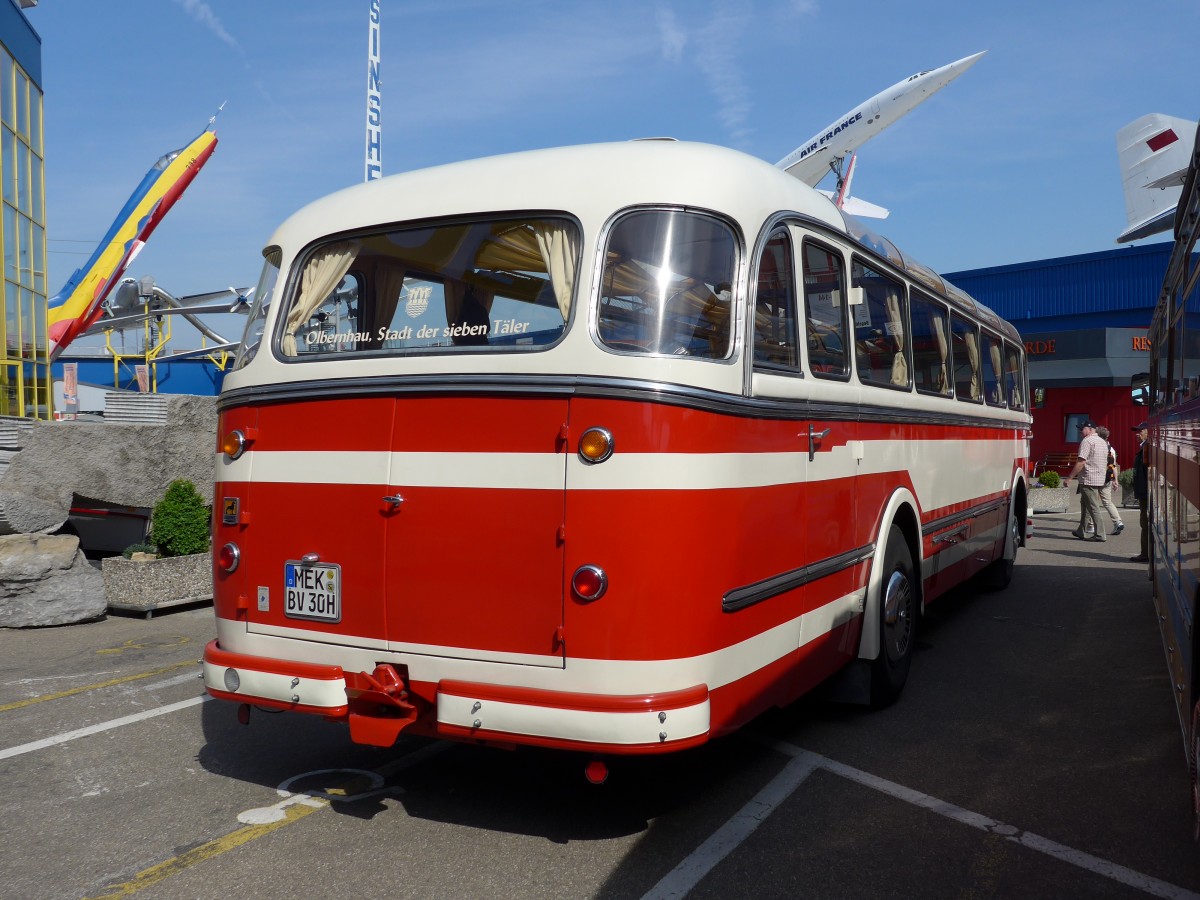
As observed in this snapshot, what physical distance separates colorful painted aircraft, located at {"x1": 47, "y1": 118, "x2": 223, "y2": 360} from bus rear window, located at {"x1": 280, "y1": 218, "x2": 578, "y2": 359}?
33353 mm

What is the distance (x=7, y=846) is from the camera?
4078 millimetres

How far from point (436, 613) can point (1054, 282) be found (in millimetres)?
38762

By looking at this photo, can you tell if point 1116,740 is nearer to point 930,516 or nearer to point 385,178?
point 930,516

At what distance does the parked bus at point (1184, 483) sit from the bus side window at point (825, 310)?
5.08 ft

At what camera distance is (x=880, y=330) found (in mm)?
5883

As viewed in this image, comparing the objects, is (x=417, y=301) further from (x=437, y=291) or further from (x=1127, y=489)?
(x=1127, y=489)

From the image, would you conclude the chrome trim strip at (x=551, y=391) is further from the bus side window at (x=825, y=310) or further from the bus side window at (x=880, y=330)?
the bus side window at (x=880, y=330)

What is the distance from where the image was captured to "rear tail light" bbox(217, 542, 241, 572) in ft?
14.6

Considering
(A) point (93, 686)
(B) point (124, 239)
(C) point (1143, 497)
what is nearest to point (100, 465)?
(A) point (93, 686)

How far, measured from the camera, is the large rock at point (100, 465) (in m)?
9.56

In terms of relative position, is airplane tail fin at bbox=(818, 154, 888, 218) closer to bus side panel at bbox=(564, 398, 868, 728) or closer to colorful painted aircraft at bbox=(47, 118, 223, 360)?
colorful painted aircraft at bbox=(47, 118, 223, 360)

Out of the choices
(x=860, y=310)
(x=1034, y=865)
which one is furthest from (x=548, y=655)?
(x=860, y=310)

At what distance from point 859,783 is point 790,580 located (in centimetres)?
106

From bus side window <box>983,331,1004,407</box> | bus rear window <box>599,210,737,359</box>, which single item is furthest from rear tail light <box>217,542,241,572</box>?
bus side window <box>983,331,1004,407</box>
